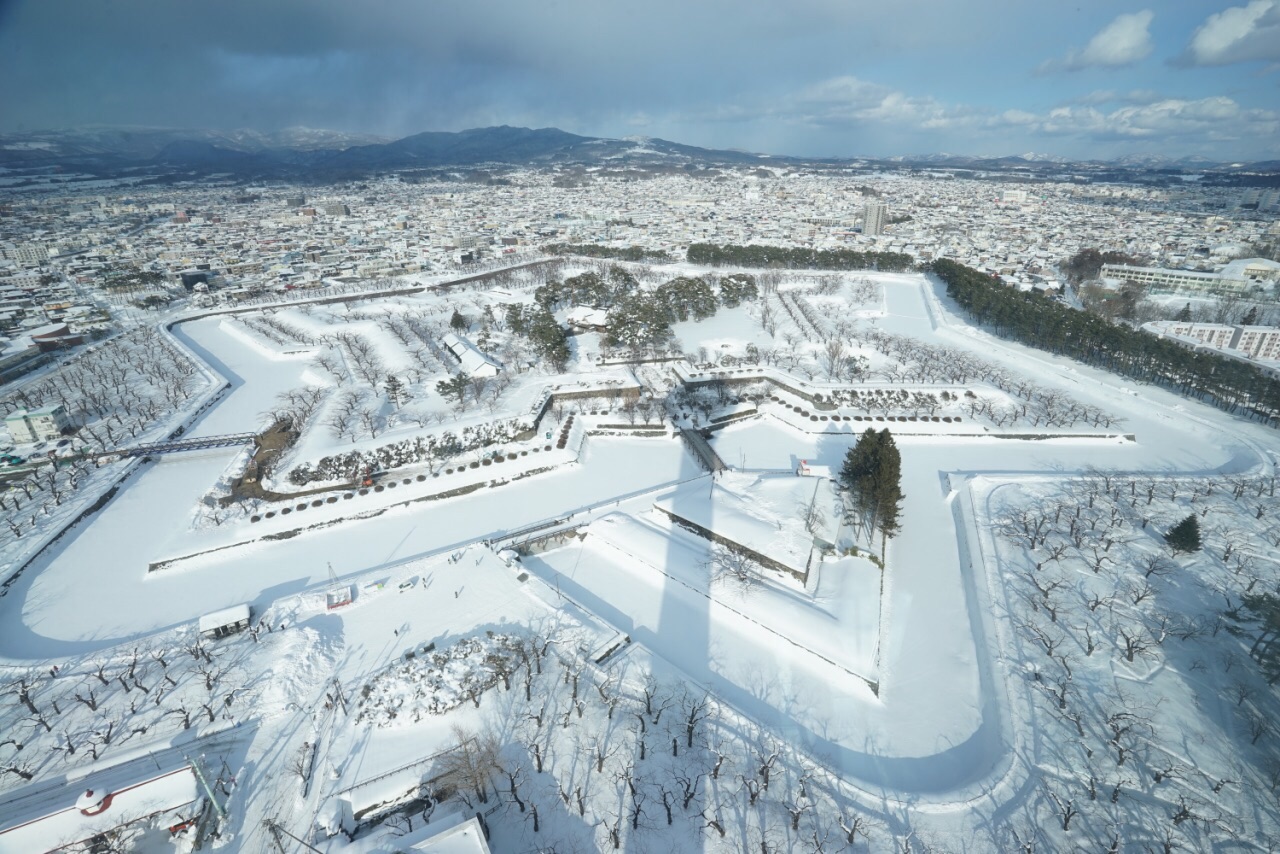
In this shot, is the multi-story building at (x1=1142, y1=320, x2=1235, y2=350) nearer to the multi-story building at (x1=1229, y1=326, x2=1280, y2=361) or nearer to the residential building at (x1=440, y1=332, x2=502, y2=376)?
the multi-story building at (x1=1229, y1=326, x2=1280, y2=361)

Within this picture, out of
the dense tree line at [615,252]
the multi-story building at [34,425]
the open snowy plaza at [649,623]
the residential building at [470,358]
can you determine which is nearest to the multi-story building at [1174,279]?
the open snowy plaza at [649,623]

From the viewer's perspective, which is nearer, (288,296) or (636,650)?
(636,650)

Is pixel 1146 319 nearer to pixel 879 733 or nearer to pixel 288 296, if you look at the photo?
pixel 879 733

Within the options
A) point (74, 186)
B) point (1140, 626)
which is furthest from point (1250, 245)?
point (74, 186)

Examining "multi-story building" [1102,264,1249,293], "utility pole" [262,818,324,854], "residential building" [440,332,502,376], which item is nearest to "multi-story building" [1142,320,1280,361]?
"multi-story building" [1102,264,1249,293]

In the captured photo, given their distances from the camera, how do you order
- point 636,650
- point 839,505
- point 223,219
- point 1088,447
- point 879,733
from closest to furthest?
point 879,733, point 636,650, point 839,505, point 1088,447, point 223,219

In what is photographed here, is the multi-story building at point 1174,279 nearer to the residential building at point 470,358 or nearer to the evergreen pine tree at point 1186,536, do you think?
the evergreen pine tree at point 1186,536
